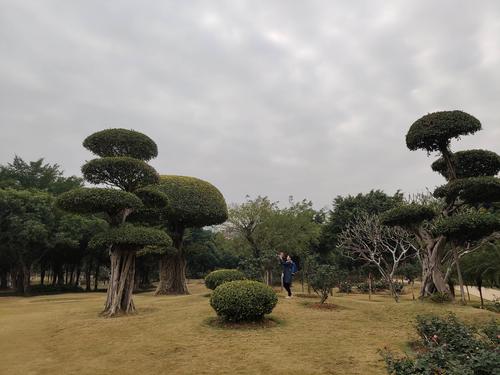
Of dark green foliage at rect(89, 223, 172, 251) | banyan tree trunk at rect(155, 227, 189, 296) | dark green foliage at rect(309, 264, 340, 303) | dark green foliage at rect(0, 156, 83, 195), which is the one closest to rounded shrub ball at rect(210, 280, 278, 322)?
dark green foliage at rect(309, 264, 340, 303)

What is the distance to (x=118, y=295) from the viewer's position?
1455cm

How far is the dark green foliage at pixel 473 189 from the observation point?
12.7m

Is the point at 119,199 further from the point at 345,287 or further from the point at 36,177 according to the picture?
the point at 36,177

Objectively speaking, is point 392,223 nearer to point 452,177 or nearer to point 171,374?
point 452,177

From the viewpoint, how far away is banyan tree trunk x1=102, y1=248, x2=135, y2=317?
47.6 feet

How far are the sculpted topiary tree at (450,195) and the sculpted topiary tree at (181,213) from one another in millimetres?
13430

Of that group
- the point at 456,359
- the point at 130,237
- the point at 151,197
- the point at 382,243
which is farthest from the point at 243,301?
the point at 382,243

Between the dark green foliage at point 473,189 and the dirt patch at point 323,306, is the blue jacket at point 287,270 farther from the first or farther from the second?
the dark green foliage at point 473,189

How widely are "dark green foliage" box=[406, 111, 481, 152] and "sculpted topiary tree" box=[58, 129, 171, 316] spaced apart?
10309mm

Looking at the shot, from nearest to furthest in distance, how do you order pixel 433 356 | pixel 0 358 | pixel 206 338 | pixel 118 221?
pixel 433 356 → pixel 0 358 → pixel 206 338 → pixel 118 221

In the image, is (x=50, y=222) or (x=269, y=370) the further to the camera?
(x=50, y=222)

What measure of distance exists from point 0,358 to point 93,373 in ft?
10.3

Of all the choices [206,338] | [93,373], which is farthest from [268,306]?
[93,373]

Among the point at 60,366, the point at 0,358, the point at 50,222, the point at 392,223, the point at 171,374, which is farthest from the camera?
the point at 50,222
